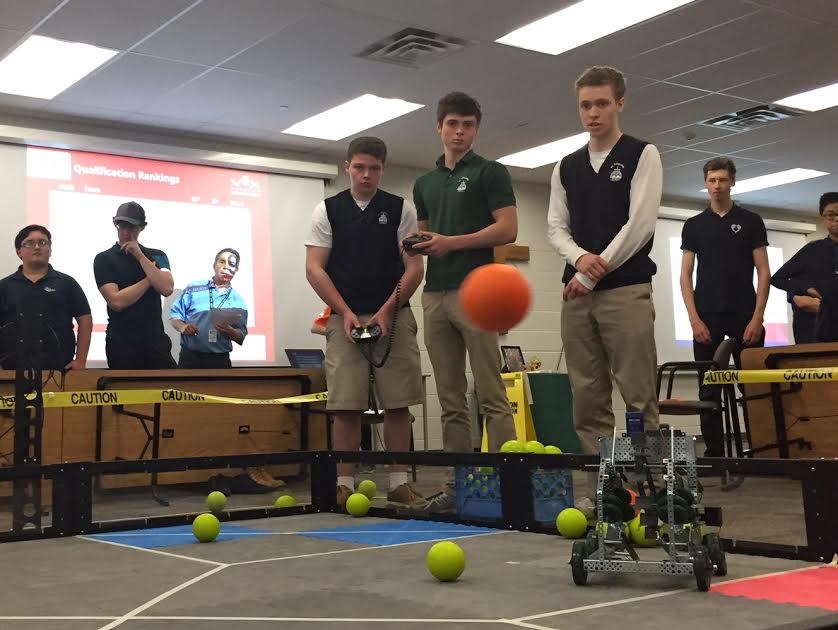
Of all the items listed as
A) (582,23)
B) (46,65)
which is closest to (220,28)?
(46,65)

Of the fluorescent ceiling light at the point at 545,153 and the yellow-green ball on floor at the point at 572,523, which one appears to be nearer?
the yellow-green ball on floor at the point at 572,523

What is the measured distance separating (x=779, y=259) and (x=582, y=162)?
1023 cm

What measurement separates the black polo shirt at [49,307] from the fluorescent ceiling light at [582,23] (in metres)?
3.14

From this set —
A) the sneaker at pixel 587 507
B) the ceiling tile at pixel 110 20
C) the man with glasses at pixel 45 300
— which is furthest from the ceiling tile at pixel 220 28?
the sneaker at pixel 587 507

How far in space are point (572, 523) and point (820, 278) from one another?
2913 millimetres

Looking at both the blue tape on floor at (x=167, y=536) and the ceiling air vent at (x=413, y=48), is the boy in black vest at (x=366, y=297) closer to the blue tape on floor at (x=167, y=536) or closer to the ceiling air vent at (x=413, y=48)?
the blue tape on floor at (x=167, y=536)

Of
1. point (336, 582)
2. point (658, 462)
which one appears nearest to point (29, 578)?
point (336, 582)

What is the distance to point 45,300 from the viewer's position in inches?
196

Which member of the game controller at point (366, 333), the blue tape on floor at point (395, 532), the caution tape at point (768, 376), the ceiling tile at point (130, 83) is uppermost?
the ceiling tile at point (130, 83)

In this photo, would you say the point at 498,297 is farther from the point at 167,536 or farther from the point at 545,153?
the point at 545,153

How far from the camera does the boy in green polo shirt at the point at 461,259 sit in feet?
11.4

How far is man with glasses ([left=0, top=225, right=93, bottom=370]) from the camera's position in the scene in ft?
16.2

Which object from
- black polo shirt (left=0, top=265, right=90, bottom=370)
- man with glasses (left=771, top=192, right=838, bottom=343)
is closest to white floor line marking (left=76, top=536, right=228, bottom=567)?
black polo shirt (left=0, top=265, right=90, bottom=370)

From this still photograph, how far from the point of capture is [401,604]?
2.01 metres
